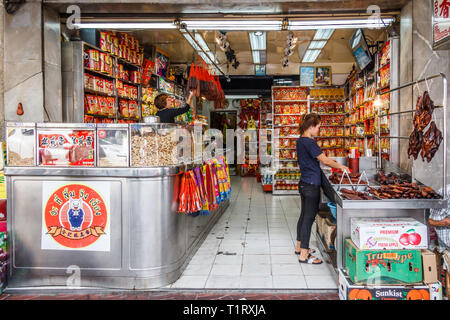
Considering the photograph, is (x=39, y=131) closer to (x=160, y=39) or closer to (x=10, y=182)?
(x=10, y=182)

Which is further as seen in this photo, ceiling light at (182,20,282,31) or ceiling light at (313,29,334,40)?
ceiling light at (313,29,334,40)

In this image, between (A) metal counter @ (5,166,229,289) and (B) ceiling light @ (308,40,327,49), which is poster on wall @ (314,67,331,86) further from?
(A) metal counter @ (5,166,229,289)

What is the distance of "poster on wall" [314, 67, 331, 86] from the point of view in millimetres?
9398

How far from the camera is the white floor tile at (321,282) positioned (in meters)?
3.39

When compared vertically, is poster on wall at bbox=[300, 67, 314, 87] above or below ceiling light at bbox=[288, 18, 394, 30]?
above

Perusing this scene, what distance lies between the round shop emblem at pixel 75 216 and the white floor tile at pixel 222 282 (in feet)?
4.12

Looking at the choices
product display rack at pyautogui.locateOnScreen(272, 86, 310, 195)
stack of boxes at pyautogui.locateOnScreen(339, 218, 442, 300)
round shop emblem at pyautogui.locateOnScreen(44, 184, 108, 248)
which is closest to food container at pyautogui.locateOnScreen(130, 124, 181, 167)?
round shop emblem at pyautogui.locateOnScreen(44, 184, 108, 248)

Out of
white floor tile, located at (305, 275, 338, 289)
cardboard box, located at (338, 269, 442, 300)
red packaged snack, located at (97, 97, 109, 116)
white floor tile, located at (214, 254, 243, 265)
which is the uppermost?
red packaged snack, located at (97, 97, 109, 116)

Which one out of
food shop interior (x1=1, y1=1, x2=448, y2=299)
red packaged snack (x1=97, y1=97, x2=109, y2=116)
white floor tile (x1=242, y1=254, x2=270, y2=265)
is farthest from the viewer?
red packaged snack (x1=97, y1=97, x2=109, y2=116)

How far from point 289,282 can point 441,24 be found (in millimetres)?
3219

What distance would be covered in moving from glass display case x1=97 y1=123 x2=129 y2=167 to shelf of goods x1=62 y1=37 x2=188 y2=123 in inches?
87.7

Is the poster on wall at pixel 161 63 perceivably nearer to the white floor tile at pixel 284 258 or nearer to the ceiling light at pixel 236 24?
the ceiling light at pixel 236 24

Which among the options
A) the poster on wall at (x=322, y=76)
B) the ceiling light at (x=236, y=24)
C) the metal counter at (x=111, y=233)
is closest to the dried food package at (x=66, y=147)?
the metal counter at (x=111, y=233)

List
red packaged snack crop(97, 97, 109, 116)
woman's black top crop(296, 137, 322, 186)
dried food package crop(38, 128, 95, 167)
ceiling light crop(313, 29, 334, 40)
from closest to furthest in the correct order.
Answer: dried food package crop(38, 128, 95, 167), woman's black top crop(296, 137, 322, 186), red packaged snack crop(97, 97, 109, 116), ceiling light crop(313, 29, 334, 40)
